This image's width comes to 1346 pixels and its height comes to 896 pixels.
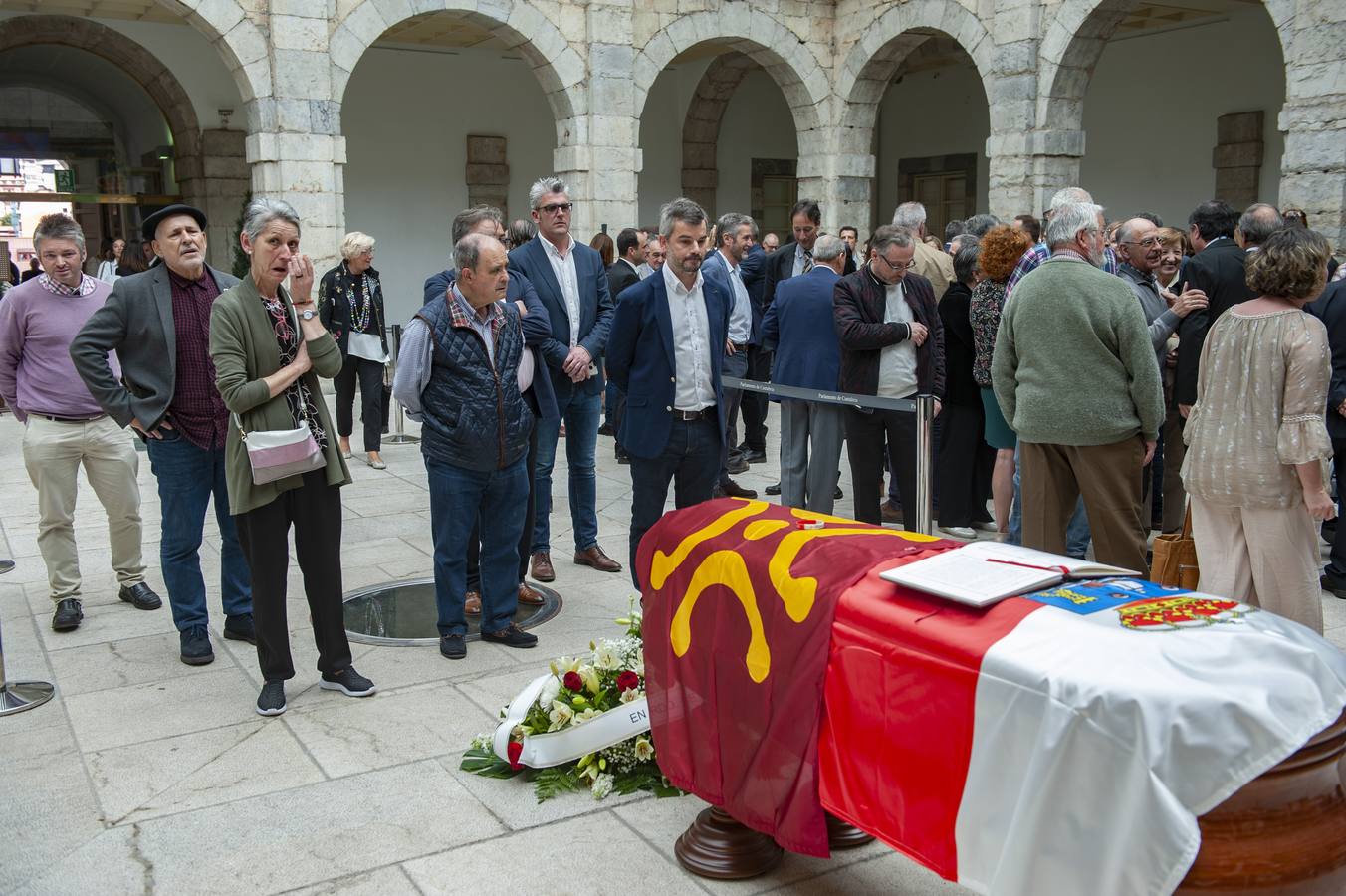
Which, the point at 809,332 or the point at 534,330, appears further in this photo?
the point at 809,332

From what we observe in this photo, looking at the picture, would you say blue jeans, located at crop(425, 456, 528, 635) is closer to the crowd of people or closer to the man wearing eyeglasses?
the crowd of people

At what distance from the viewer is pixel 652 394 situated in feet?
16.8

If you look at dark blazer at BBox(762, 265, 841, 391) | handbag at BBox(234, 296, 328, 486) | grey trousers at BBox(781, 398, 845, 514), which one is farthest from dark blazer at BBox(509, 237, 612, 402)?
handbag at BBox(234, 296, 328, 486)

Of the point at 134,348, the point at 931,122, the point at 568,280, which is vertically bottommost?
the point at 134,348

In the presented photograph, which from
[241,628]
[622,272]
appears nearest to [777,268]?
[622,272]

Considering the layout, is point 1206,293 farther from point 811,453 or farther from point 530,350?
point 530,350

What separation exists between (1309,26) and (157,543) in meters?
9.19

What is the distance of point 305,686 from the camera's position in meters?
4.51

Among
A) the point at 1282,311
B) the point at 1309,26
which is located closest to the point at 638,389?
the point at 1282,311

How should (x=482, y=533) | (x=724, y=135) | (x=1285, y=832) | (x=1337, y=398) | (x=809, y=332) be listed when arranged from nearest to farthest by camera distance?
1. (x=1285, y=832)
2. (x=482, y=533)
3. (x=1337, y=398)
4. (x=809, y=332)
5. (x=724, y=135)

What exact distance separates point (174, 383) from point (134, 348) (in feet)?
0.73

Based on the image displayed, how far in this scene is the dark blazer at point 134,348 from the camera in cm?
464

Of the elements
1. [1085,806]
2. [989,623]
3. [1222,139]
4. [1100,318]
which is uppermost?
[1222,139]

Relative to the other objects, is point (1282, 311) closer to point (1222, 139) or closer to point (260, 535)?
point (260, 535)
